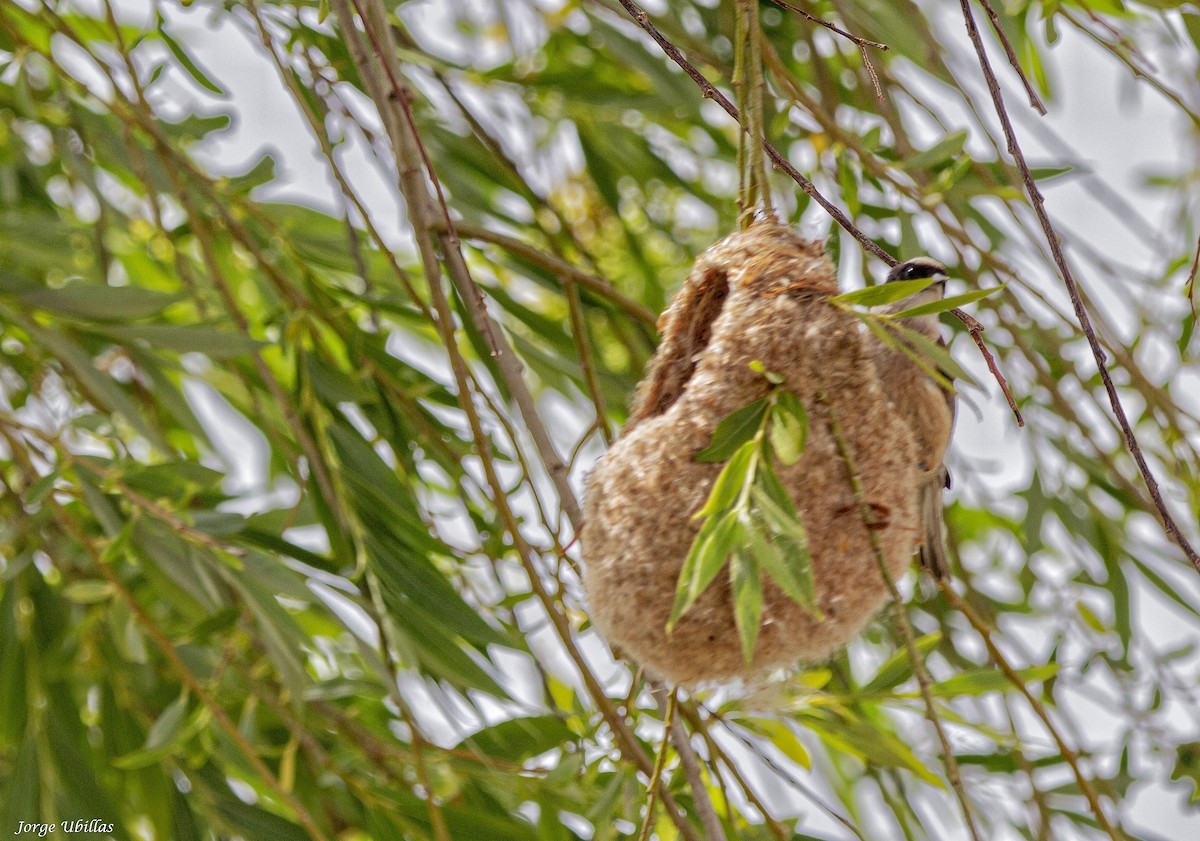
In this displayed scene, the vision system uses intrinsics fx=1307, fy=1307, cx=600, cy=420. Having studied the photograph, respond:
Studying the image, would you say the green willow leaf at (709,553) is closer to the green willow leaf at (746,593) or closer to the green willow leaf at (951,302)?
the green willow leaf at (746,593)

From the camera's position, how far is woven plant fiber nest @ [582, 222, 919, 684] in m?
1.08

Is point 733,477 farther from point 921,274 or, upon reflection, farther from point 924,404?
point 921,274

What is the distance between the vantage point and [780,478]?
1.06 m

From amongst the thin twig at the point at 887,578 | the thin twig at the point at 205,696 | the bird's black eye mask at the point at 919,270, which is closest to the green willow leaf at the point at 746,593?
the thin twig at the point at 887,578

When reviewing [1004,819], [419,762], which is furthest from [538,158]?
[1004,819]

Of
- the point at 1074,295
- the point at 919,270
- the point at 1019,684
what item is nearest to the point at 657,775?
the point at 1019,684

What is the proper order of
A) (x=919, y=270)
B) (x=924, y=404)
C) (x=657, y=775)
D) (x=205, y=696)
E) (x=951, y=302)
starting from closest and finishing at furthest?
(x=951, y=302)
(x=657, y=775)
(x=924, y=404)
(x=919, y=270)
(x=205, y=696)

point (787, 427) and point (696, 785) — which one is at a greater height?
point (787, 427)

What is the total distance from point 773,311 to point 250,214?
1.04 metres

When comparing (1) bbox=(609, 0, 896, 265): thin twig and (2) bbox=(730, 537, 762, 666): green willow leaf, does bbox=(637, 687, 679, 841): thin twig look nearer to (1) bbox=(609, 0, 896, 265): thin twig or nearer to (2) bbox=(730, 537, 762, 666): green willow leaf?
(2) bbox=(730, 537, 762, 666): green willow leaf

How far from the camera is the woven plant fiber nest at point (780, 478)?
3.53ft

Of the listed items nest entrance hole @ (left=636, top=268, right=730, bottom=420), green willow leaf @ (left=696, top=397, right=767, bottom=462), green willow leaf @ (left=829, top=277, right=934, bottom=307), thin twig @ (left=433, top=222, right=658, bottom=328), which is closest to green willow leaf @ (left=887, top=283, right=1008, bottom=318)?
green willow leaf @ (left=829, top=277, right=934, bottom=307)

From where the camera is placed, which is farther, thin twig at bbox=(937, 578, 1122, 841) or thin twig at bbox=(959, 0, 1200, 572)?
thin twig at bbox=(937, 578, 1122, 841)

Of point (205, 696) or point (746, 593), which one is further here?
point (205, 696)
